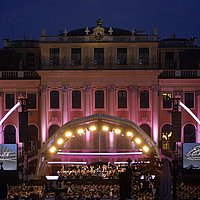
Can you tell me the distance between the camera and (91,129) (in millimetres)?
48781

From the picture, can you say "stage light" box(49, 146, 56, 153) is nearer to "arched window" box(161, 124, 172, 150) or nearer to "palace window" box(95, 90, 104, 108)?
"palace window" box(95, 90, 104, 108)

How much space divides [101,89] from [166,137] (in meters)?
7.26

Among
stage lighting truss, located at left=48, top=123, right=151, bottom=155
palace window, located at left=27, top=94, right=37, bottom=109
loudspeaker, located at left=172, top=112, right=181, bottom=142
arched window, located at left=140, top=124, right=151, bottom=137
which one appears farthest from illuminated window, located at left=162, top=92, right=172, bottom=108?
stage lighting truss, located at left=48, top=123, right=151, bottom=155

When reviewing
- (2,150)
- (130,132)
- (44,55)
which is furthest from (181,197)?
(44,55)

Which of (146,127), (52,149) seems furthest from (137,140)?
(146,127)

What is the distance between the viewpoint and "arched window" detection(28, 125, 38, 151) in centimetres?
6094

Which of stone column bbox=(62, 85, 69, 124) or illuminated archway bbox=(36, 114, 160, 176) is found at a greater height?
stone column bbox=(62, 85, 69, 124)

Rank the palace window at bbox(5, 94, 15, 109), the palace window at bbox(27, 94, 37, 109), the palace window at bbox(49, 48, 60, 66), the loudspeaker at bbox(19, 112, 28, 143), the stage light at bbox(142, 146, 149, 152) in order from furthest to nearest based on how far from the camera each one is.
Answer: the palace window at bbox(27, 94, 37, 109), the palace window at bbox(5, 94, 15, 109), the palace window at bbox(49, 48, 60, 66), the loudspeaker at bbox(19, 112, 28, 143), the stage light at bbox(142, 146, 149, 152)

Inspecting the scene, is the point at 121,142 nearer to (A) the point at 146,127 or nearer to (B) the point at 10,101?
(A) the point at 146,127

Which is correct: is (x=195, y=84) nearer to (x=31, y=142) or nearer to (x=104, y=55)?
(x=104, y=55)

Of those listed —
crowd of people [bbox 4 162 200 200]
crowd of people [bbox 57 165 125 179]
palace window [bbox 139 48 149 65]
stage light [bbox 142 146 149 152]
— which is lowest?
crowd of people [bbox 4 162 200 200]

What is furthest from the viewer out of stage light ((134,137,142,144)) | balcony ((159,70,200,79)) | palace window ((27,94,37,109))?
palace window ((27,94,37,109))

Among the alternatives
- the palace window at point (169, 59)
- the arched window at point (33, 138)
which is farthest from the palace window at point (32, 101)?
the palace window at point (169, 59)

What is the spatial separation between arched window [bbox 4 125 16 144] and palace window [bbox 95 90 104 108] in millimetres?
7963
